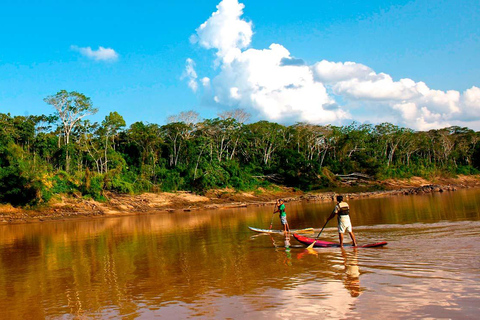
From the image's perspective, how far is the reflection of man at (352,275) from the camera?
7.06m

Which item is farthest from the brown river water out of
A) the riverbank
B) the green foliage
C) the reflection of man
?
the green foliage

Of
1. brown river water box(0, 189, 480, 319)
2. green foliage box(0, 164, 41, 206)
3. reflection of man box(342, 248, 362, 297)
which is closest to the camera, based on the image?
brown river water box(0, 189, 480, 319)

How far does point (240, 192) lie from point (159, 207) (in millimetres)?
11484

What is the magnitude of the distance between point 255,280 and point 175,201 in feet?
109

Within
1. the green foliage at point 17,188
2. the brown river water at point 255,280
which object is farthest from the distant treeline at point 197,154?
the brown river water at point 255,280

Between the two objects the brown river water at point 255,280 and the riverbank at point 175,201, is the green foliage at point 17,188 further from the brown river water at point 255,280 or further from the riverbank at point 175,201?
the brown river water at point 255,280

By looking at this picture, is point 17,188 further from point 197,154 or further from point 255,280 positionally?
point 255,280

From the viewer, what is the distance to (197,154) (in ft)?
166

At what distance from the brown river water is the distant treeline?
24.5m

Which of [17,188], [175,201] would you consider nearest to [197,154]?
[175,201]

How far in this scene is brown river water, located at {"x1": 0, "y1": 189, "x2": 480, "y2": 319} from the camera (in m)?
6.30

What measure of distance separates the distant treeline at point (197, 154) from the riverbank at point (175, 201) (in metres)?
1.12

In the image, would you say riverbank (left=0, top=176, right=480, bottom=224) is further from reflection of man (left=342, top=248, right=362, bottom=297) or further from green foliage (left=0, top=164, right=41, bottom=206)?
reflection of man (left=342, top=248, right=362, bottom=297)

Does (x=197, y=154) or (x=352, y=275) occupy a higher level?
(x=197, y=154)
